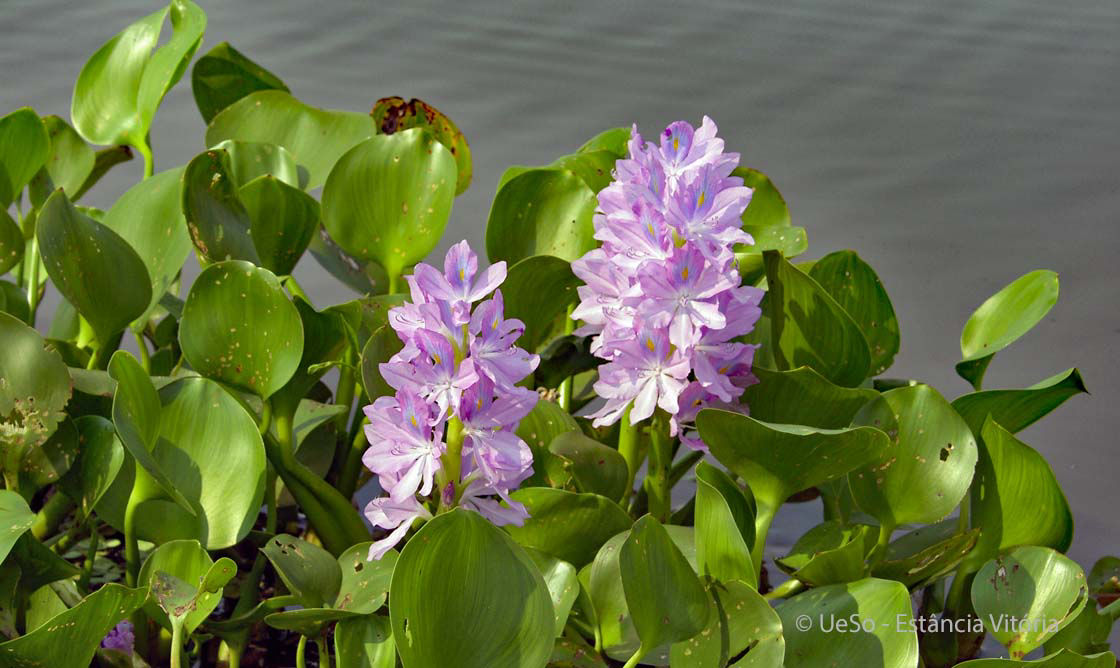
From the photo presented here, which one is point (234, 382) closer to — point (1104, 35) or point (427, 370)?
point (427, 370)

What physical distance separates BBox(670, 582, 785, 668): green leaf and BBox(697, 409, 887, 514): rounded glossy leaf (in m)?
0.13

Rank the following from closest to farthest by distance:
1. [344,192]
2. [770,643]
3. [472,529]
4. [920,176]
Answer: [472,529], [770,643], [344,192], [920,176]

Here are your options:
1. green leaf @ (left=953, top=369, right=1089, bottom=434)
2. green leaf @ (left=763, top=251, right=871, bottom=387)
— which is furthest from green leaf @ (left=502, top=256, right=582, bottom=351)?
green leaf @ (left=953, top=369, right=1089, bottom=434)

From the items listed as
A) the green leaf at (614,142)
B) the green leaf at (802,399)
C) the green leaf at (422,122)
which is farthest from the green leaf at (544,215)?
the green leaf at (802,399)

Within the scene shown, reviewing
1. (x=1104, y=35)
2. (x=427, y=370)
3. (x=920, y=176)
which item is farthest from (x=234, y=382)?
(x=1104, y=35)

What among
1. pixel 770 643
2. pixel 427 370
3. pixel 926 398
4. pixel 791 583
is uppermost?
pixel 427 370

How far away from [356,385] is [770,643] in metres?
0.77

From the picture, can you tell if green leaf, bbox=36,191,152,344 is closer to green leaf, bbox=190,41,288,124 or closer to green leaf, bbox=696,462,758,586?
green leaf, bbox=190,41,288,124

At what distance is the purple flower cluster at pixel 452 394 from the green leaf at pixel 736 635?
21 centimetres

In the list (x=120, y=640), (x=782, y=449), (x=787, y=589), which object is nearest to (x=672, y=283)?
(x=782, y=449)

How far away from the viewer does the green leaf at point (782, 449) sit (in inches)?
46.6

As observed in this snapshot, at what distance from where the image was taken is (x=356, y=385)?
173 centimetres

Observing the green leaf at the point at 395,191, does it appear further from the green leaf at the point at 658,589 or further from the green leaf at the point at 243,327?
the green leaf at the point at 658,589

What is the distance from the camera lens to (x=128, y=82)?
1941 mm
